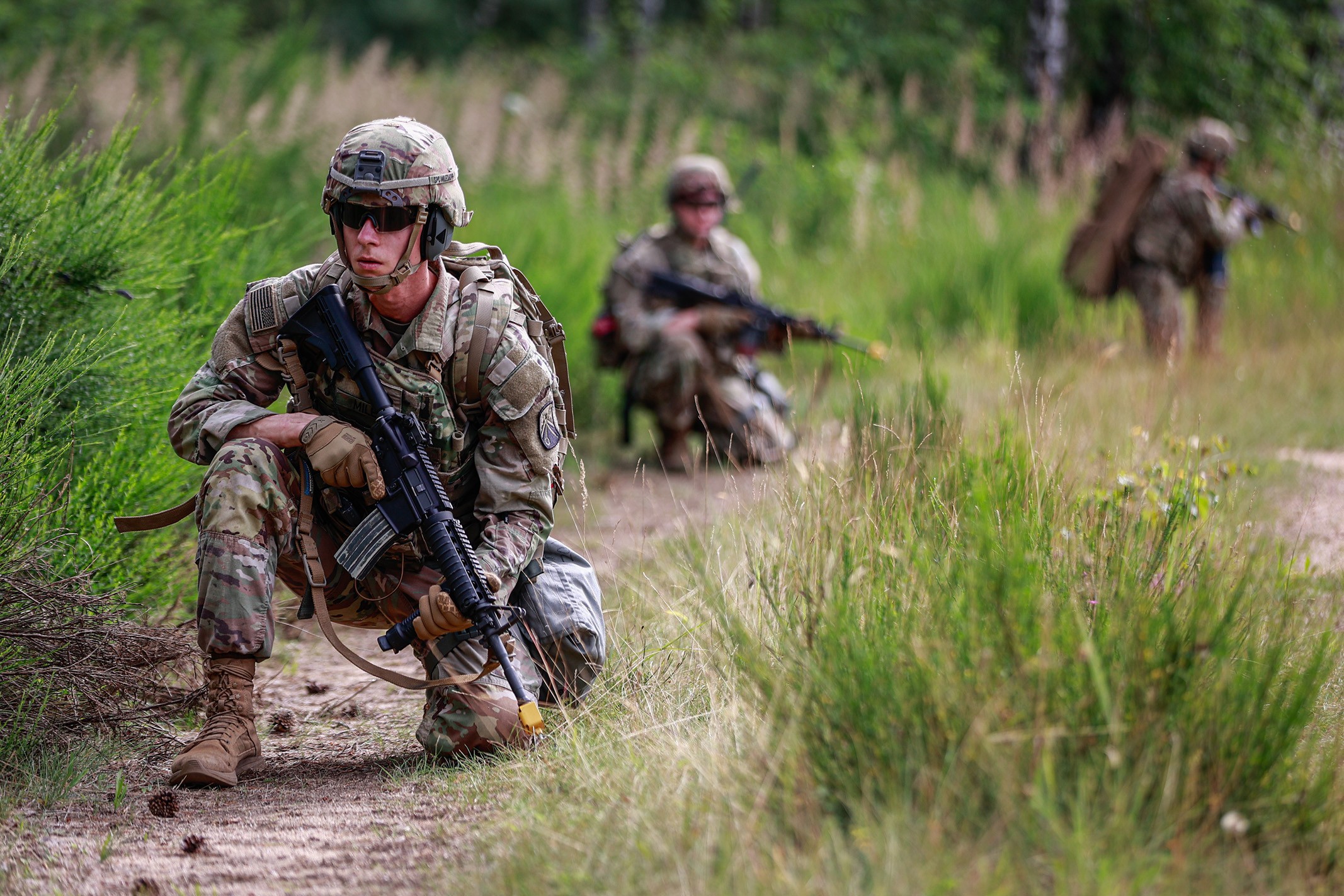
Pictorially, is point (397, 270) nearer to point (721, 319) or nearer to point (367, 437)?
point (367, 437)

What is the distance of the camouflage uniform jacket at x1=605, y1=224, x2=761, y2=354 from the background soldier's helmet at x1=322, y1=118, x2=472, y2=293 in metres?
4.10

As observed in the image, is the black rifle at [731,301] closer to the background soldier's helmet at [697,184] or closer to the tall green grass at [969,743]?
the background soldier's helmet at [697,184]

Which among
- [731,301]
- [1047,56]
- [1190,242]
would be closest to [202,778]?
[731,301]

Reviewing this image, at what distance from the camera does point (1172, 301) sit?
935 centimetres

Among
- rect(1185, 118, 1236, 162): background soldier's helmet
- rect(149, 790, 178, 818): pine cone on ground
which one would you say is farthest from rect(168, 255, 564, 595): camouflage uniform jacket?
rect(1185, 118, 1236, 162): background soldier's helmet

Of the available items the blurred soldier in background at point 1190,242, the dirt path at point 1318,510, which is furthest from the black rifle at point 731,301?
the blurred soldier in background at point 1190,242

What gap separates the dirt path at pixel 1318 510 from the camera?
4793 mm

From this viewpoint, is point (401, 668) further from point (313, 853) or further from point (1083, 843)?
point (1083, 843)

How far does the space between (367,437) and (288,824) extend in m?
0.91

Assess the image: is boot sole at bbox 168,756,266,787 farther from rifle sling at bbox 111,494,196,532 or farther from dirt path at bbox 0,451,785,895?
rifle sling at bbox 111,494,196,532

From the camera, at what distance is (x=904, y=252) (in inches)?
434

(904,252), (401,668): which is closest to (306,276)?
(401,668)

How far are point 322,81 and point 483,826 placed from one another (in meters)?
10.0

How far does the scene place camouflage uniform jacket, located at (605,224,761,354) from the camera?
24.7 feet
